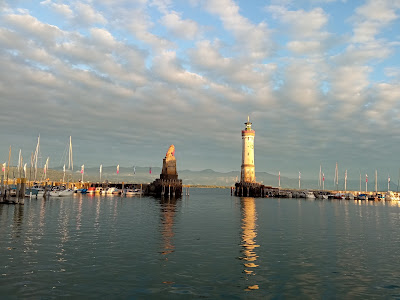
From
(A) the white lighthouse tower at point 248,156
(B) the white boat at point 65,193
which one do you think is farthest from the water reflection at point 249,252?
(A) the white lighthouse tower at point 248,156

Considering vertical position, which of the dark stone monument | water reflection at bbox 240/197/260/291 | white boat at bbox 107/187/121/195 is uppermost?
the dark stone monument

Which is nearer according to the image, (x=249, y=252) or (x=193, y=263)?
(x=193, y=263)

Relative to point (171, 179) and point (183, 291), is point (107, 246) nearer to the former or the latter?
point (183, 291)

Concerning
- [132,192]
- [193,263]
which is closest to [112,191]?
[132,192]

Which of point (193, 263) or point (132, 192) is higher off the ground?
point (132, 192)

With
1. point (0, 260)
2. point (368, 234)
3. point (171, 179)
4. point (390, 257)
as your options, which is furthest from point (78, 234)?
point (171, 179)

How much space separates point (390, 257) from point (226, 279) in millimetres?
14472

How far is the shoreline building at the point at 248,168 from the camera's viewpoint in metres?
132

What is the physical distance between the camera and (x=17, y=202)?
62.3 metres

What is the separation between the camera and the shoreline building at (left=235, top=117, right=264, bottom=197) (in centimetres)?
13150

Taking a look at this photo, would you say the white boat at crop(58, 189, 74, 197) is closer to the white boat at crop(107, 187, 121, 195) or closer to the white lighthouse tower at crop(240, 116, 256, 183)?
the white boat at crop(107, 187, 121, 195)

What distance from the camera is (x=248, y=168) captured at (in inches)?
5177

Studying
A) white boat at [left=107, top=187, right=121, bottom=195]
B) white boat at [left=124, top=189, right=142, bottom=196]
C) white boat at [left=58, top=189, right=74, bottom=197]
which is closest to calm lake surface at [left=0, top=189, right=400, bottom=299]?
white boat at [left=58, top=189, right=74, bottom=197]

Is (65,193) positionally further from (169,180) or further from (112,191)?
(169,180)
